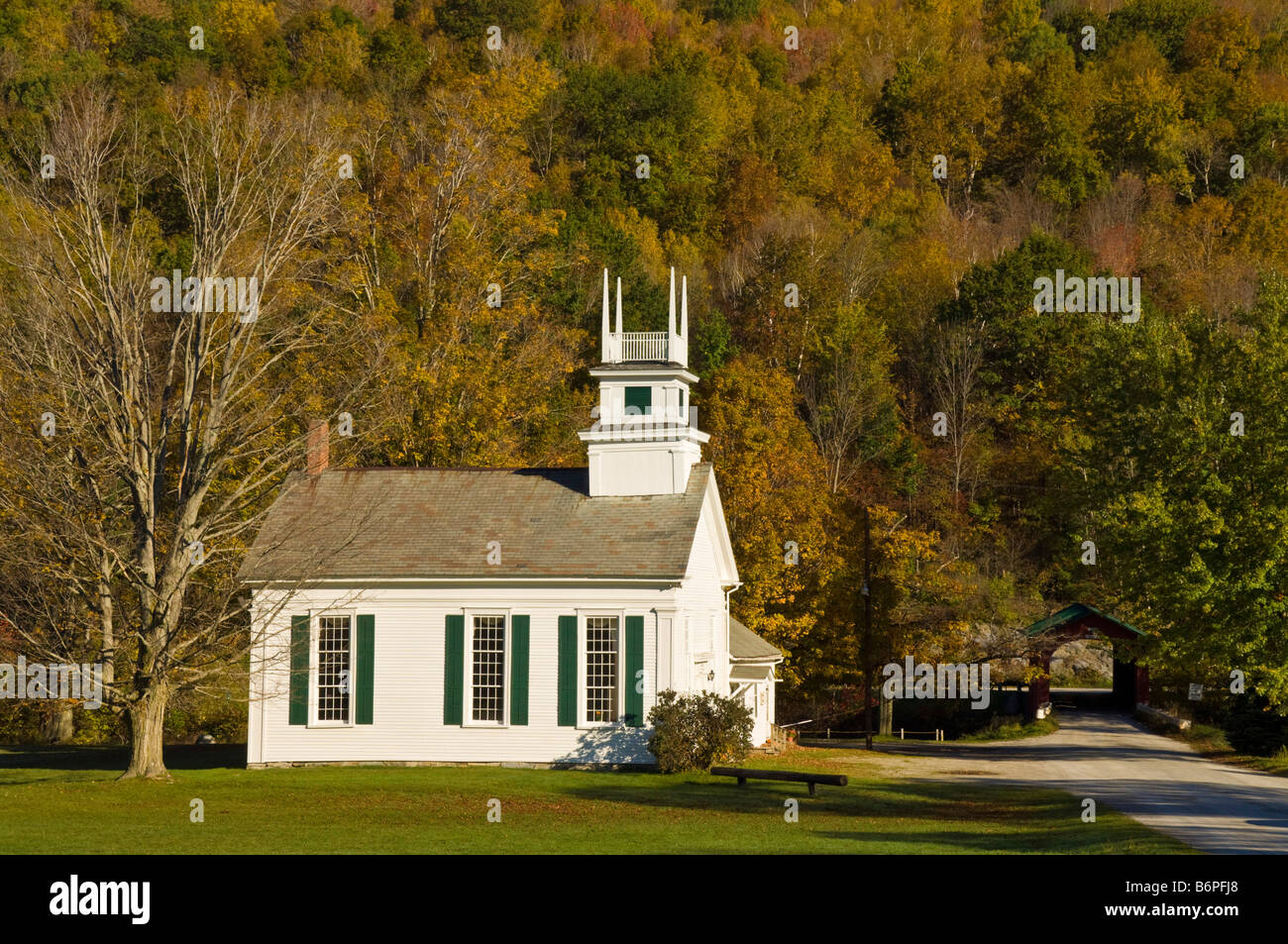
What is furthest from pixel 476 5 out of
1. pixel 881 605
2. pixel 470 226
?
pixel 881 605

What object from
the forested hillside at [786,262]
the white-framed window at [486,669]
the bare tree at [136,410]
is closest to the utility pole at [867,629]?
the forested hillside at [786,262]

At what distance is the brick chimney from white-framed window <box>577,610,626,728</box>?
8878 millimetres

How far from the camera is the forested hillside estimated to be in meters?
40.4

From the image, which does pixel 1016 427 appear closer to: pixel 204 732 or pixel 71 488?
pixel 204 732

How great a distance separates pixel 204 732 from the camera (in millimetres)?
49188

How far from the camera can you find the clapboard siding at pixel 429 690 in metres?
35.2

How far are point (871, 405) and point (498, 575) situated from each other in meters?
39.1

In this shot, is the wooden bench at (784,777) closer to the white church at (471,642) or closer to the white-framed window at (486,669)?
the white church at (471,642)

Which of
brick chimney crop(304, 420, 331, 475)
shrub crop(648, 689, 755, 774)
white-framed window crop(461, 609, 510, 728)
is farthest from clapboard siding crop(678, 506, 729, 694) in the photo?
brick chimney crop(304, 420, 331, 475)

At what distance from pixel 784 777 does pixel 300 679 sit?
1220 centimetres

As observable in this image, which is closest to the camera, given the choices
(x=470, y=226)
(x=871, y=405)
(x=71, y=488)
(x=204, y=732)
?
(x=71, y=488)

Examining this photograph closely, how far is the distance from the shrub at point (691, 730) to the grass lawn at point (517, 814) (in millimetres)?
551

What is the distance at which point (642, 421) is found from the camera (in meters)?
39.5

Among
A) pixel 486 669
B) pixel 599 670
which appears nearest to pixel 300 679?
pixel 486 669
